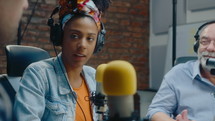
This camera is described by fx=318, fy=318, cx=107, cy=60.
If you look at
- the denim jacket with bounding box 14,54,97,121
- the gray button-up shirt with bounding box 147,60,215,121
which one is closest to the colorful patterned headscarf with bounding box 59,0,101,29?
the denim jacket with bounding box 14,54,97,121

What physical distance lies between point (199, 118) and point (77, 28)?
64cm

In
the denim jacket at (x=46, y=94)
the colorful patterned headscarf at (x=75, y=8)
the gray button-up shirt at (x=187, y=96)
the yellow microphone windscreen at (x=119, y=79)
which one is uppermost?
the colorful patterned headscarf at (x=75, y=8)

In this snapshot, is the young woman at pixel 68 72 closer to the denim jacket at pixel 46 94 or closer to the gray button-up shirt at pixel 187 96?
the denim jacket at pixel 46 94

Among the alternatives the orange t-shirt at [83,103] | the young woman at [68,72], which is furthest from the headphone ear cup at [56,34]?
the orange t-shirt at [83,103]

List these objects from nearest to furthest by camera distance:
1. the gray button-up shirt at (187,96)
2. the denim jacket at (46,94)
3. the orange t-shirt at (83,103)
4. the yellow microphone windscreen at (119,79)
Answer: the yellow microphone windscreen at (119,79), the denim jacket at (46,94), the orange t-shirt at (83,103), the gray button-up shirt at (187,96)

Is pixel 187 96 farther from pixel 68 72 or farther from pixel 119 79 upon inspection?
pixel 119 79

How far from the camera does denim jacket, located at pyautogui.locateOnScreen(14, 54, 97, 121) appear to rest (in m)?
1.03

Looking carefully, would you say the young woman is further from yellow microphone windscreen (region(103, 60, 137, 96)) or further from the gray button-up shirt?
yellow microphone windscreen (region(103, 60, 137, 96))

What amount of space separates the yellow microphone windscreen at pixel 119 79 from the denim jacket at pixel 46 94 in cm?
60

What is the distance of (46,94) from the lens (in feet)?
3.67

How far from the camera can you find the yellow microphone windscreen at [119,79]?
1.48 ft

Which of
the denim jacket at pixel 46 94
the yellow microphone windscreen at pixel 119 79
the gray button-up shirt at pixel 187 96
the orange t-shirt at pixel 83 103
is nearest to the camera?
the yellow microphone windscreen at pixel 119 79

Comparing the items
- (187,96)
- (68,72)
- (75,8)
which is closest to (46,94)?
(68,72)

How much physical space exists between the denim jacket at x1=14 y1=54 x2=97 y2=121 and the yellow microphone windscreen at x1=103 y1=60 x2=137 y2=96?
1.98 ft
